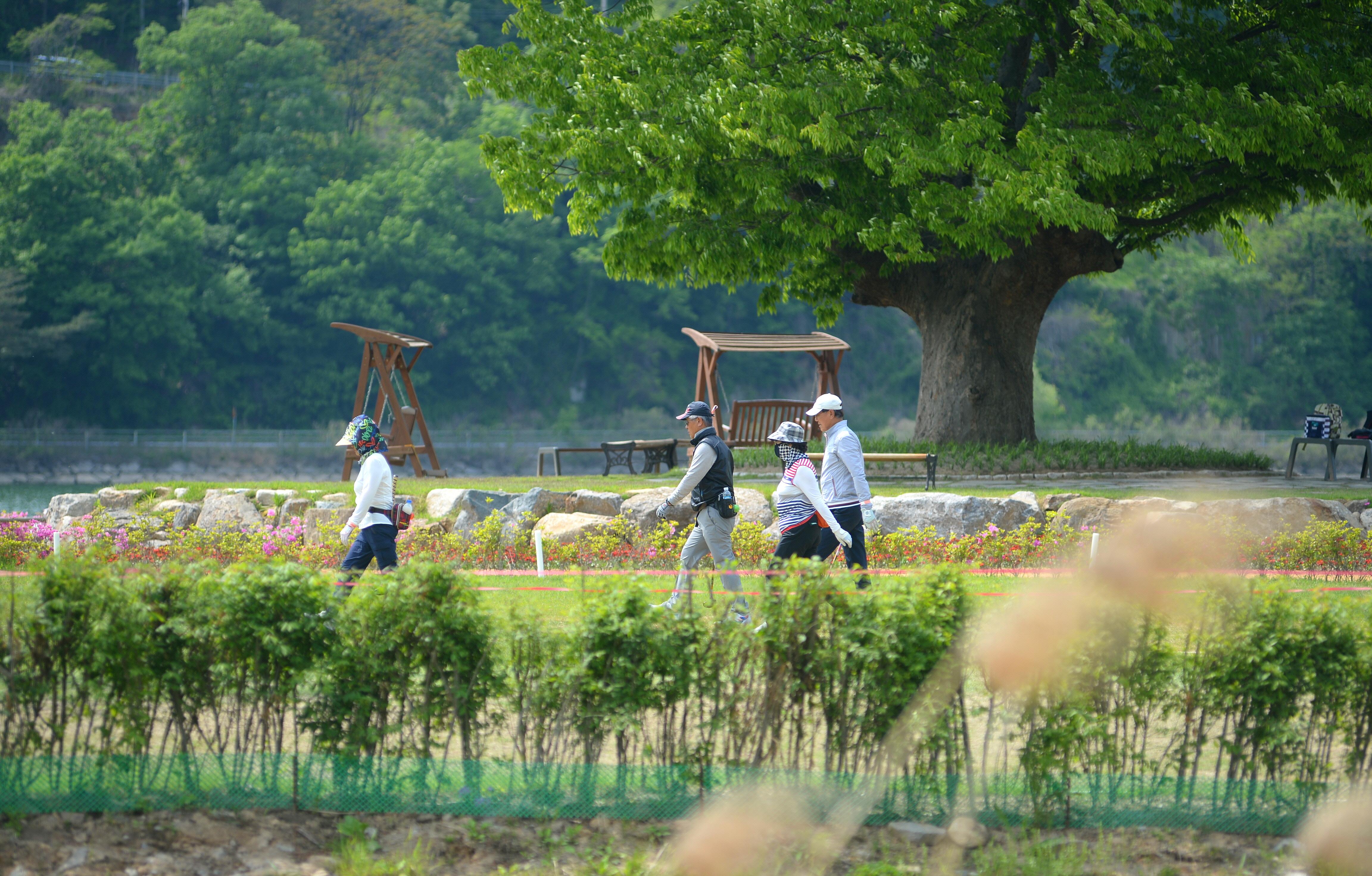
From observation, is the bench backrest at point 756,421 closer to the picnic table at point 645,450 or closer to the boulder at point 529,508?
the picnic table at point 645,450

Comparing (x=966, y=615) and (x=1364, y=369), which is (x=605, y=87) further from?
(x=1364, y=369)

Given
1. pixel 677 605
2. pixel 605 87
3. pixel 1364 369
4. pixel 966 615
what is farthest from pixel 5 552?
pixel 1364 369

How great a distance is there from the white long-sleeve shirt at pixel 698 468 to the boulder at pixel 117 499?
333 inches

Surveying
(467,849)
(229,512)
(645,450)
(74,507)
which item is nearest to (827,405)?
(467,849)

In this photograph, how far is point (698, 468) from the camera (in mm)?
8430

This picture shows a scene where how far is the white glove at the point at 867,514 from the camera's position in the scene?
836 centimetres

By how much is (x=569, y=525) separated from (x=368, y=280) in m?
42.4

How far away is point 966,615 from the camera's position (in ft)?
17.0

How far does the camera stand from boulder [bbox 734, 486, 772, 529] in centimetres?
1235

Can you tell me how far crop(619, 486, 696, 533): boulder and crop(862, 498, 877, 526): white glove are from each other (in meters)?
3.83

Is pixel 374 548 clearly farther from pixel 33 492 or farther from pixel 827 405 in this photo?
pixel 33 492

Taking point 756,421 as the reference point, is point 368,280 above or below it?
above

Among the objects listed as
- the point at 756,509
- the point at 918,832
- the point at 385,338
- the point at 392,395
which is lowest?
the point at 918,832

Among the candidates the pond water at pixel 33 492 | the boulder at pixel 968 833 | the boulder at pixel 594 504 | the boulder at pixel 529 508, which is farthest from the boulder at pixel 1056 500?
the pond water at pixel 33 492
